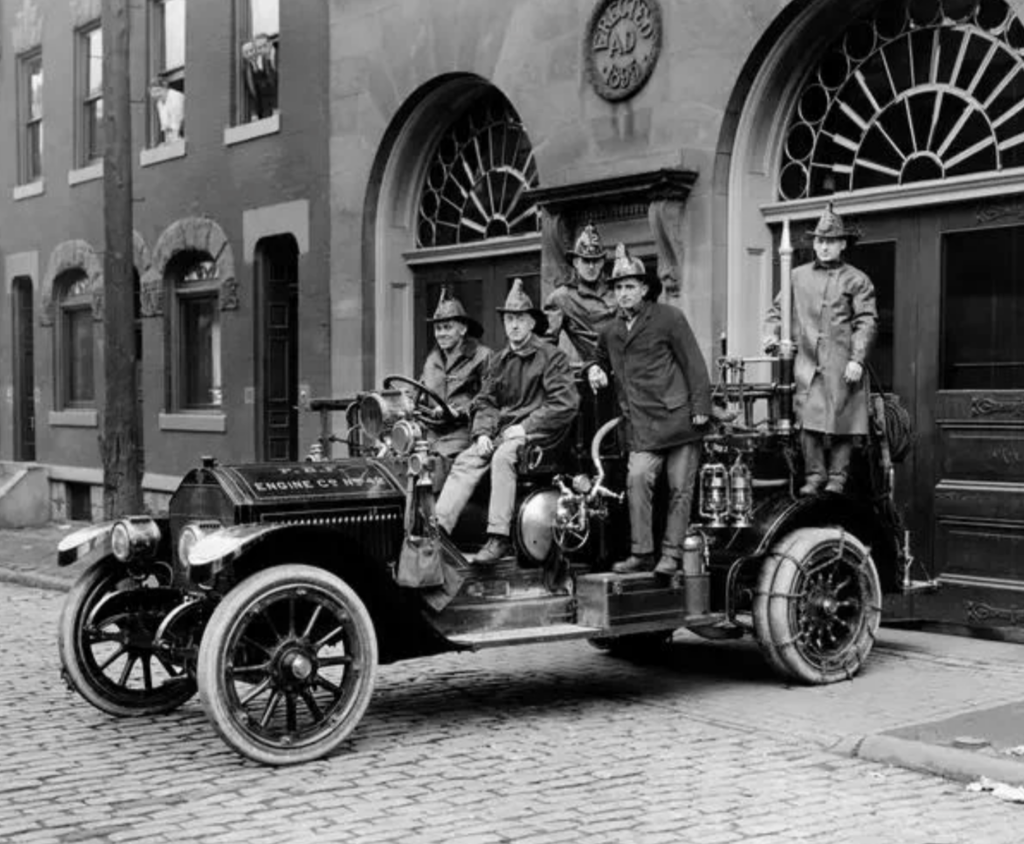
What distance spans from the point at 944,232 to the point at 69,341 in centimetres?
1512

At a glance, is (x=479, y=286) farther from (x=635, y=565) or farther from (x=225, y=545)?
(x=225, y=545)

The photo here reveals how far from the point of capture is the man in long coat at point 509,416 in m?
8.12

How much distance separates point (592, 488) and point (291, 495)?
1.76m

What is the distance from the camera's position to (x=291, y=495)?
24.3 feet

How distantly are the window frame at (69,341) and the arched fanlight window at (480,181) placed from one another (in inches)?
312

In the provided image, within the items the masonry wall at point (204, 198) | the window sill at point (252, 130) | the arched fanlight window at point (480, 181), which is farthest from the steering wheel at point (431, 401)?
the window sill at point (252, 130)

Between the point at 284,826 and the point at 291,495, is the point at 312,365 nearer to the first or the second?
the point at 291,495

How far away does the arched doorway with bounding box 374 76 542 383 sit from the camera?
14.3 meters

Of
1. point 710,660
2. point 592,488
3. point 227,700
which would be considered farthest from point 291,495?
point 710,660

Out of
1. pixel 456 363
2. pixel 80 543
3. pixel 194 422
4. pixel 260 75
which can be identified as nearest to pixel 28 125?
pixel 260 75

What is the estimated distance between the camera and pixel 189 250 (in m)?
18.5

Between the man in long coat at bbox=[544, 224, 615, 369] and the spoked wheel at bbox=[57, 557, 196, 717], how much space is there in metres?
2.83

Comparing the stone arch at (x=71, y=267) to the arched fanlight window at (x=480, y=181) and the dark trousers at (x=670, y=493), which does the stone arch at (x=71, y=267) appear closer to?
the arched fanlight window at (x=480, y=181)

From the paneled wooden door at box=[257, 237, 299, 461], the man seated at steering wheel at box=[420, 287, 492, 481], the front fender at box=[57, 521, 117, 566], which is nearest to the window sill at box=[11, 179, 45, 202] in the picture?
the paneled wooden door at box=[257, 237, 299, 461]
